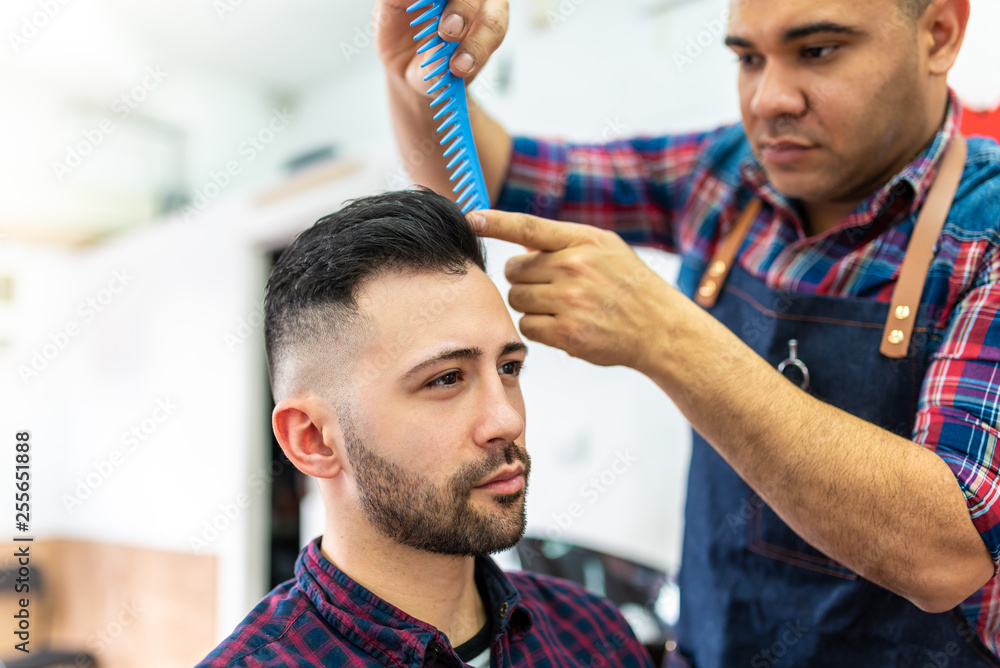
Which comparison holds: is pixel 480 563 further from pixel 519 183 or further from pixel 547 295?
pixel 519 183

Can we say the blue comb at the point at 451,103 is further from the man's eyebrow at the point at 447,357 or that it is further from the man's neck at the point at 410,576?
the man's neck at the point at 410,576

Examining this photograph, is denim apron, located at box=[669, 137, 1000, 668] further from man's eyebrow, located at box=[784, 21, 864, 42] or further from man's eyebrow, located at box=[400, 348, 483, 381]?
man's eyebrow, located at box=[400, 348, 483, 381]

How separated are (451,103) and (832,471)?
897 millimetres

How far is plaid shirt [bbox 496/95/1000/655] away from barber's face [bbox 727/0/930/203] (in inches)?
3.7

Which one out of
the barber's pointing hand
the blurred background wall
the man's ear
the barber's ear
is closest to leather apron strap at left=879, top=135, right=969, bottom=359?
the man's ear

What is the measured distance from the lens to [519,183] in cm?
188

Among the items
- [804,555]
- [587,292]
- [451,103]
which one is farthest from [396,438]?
[804,555]

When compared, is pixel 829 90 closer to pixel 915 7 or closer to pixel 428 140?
pixel 915 7

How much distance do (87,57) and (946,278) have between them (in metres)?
4.92

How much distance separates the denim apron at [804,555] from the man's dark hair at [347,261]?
26.3 inches

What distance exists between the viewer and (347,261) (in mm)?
1312

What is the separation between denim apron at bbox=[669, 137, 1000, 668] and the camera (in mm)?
1456

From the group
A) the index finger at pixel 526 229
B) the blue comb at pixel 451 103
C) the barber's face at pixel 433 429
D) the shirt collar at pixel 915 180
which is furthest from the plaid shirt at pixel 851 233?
the barber's face at pixel 433 429

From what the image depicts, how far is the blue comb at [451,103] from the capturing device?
1.33 meters
